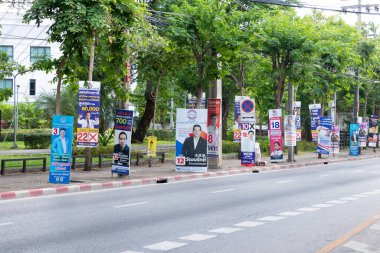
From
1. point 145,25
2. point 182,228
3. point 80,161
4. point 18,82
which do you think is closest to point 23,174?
point 80,161

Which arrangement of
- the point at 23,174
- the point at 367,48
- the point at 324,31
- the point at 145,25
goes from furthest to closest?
the point at 367,48, the point at 324,31, the point at 23,174, the point at 145,25

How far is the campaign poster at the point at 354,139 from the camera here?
157ft

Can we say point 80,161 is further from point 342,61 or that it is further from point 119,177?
point 342,61

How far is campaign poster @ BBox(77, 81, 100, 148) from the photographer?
894 inches

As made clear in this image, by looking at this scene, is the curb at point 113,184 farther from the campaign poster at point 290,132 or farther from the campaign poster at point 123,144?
the campaign poster at point 290,132

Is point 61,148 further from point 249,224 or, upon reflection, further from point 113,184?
point 249,224

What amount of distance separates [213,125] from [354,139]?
72.9ft

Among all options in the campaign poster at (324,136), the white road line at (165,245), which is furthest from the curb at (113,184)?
the campaign poster at (324,136)

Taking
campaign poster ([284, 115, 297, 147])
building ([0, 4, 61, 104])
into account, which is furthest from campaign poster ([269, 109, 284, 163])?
building ([0, 4, 61, 104])

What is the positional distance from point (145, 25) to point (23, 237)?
466 inches

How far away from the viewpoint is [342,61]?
38.9m

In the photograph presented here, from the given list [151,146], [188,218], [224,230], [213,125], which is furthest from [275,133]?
[224,230]

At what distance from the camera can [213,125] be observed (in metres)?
29.1

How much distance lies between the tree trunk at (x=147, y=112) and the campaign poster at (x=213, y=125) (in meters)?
10.3
